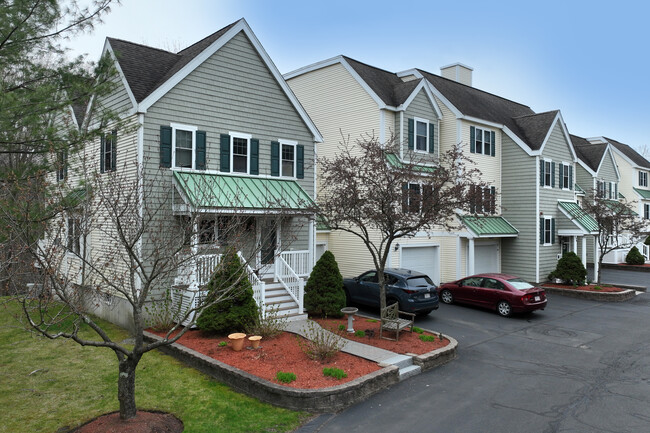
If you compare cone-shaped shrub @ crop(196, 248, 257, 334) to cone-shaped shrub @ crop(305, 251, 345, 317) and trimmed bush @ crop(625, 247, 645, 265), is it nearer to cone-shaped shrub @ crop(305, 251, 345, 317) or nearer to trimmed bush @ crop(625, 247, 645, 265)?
Answer: cone-shaped shrub @ crop(305, 251, 345, 317)

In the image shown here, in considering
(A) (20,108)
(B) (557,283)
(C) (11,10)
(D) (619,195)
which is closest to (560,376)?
(A) (20,108)

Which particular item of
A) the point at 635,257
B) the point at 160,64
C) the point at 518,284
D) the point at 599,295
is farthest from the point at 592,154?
the point at 160,64

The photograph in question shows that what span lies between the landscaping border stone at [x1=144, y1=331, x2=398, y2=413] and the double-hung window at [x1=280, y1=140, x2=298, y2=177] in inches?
345

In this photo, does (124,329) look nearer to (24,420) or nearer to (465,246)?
(24,420)

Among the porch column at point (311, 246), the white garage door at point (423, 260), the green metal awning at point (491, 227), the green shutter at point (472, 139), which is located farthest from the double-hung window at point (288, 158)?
the green shutter at point (472, 139)

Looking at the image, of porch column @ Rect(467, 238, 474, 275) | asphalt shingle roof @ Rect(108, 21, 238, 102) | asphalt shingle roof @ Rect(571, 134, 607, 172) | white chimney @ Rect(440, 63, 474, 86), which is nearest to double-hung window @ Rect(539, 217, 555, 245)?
porch column @ Rect(467, 238, 474, 275)

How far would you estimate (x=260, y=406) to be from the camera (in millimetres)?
9164

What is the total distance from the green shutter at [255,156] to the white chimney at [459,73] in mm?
19852

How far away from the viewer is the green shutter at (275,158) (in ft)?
57.9

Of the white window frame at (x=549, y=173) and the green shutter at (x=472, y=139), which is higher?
the green shutter at (x=472, y=139)

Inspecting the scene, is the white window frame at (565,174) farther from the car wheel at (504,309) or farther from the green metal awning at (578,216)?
the car wheel at (504,309)

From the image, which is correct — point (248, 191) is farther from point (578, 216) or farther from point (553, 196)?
point (578, 216)

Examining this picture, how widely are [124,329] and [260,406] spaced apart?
25.9 ft

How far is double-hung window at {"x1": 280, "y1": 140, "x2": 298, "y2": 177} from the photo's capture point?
59.3 ft
